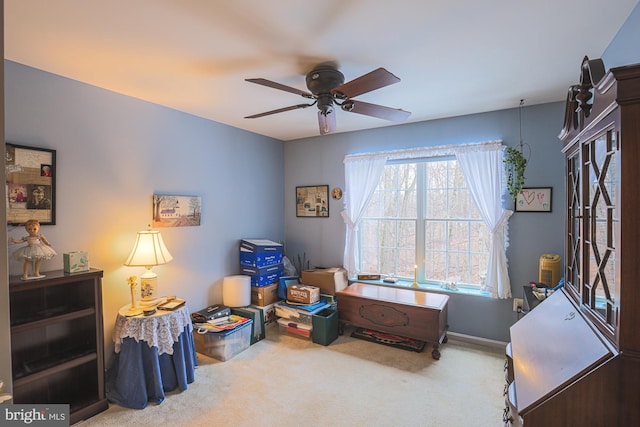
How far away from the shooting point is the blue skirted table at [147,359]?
217 cm

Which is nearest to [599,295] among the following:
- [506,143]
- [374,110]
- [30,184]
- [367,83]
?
[367,83]

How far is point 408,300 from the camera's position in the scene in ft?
9.88

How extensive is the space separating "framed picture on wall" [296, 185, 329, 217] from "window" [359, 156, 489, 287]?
24.0 inches

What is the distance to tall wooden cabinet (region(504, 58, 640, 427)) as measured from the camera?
33.0 inches

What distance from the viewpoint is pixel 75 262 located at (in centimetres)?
207

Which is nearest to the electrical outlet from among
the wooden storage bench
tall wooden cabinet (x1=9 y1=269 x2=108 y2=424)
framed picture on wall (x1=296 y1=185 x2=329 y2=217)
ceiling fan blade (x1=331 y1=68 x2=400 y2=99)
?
the wooden storage bench

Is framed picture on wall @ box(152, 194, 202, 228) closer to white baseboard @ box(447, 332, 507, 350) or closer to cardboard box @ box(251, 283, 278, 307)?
cardboard box @ box(251, 283, 278, 307)

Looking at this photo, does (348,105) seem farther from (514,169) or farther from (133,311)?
(133,311)

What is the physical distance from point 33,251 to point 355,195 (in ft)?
10.1

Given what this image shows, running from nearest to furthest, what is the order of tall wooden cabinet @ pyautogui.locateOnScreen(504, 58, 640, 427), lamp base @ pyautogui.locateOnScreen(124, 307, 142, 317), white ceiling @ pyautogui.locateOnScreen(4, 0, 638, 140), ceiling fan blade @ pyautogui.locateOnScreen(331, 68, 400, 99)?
tall wooden cabinet @ pyautogui.locateOnScreen(504, 58, 640, 427), white ceiling @ pyautogui.locateOnScreen(4, 0, 638, 140), ceiling fan blade @ pyautogui.locateOnScreen(331, 68, 400, 99), lamp base @ pyautogui.locateOnScreen(124, 307, 142, 317)

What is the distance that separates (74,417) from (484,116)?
170 inches

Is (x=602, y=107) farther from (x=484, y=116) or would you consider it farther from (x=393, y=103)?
(x=484, y=116)

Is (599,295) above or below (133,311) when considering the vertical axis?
above

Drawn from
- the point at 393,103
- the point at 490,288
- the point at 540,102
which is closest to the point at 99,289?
the point at 393,103
